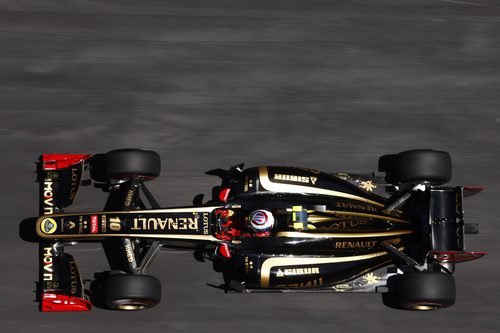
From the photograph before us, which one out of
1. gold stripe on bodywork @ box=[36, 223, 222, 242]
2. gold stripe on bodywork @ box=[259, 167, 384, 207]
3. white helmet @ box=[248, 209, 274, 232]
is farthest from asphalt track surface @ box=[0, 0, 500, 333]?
white helmet @ box=[248, 209, 274, 232]

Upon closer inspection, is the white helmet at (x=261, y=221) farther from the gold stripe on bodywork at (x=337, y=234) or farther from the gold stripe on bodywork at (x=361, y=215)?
the gold stripe on bodywork at (x=361, y=215)

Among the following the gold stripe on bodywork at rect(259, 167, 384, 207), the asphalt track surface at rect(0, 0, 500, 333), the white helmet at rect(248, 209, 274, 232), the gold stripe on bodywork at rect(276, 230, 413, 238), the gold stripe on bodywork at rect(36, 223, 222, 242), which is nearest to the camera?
the white helmet at rect(248, 209, 274, 232)

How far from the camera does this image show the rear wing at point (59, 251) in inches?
343

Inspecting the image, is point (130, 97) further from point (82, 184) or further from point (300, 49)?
point (300, 49)

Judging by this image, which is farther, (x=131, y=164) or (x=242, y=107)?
(x=242, y=107)

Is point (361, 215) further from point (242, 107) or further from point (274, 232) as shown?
point (242, 107)

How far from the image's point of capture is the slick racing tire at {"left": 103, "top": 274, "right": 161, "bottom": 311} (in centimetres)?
841

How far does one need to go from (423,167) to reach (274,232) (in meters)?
2.14

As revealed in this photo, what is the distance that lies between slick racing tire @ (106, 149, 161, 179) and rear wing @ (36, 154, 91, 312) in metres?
0.43

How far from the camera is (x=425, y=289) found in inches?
335

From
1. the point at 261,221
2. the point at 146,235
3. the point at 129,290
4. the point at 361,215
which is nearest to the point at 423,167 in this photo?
the point at 361,215

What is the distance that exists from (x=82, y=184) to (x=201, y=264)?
1.97 meters

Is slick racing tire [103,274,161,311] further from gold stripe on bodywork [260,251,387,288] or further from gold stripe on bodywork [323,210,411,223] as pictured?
gold stripe on bodywork [323,210,411,223]

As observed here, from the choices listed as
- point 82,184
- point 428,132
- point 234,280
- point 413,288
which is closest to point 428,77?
point 428,132
